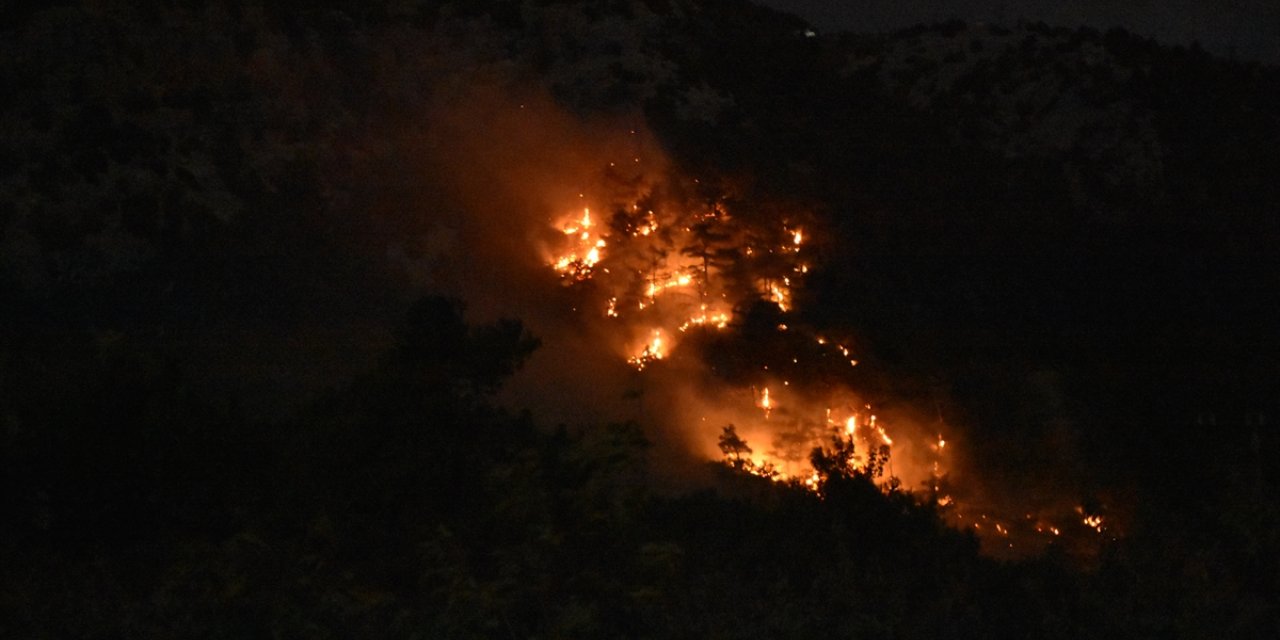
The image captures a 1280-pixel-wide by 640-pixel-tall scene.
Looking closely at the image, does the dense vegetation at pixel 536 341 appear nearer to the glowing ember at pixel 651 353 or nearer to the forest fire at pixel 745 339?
the forest fire at pixel 745 339

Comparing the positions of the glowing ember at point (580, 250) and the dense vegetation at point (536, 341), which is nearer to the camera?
the dense vegetation at point (536, 341)

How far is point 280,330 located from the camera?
14.2m

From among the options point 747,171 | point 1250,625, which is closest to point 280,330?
point 747,171

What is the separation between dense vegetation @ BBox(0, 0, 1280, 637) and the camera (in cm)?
737

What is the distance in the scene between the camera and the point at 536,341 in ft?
36.1

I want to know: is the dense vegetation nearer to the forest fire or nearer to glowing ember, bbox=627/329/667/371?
the forest fire

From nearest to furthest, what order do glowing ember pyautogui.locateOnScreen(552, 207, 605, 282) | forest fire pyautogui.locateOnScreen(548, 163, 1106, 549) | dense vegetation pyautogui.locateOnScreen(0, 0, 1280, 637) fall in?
1. dense vegetation pyautogui.locateOnScreen(0, 0, 1280, 637)
2. forest fire pyautogui.locateOnScreen(548, 163, 1106, 549)
3. glowing ember pyautogui.locateOnScreen(552, 207, 605, 282)

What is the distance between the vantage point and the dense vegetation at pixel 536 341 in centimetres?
737

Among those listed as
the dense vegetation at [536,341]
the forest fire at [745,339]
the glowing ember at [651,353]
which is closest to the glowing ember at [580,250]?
the forest fire at [745,339]

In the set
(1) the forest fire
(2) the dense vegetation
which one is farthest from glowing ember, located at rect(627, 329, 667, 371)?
(2) the dense vegetation

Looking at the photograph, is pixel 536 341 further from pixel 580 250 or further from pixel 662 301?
pixel 580 250

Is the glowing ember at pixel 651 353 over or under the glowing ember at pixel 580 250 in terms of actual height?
under

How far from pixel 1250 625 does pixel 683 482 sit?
697cm

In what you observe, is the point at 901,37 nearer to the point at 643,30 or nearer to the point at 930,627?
the point at 643,30
